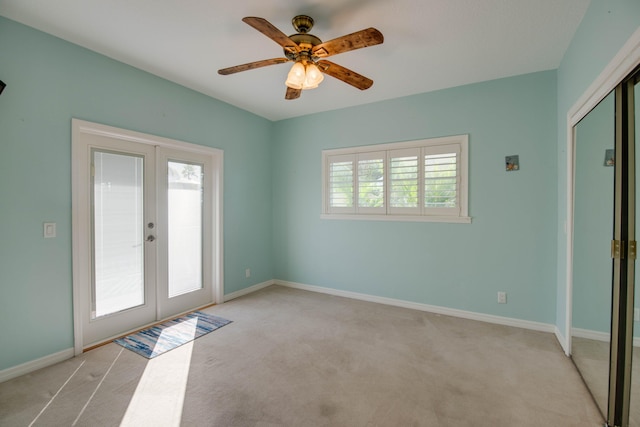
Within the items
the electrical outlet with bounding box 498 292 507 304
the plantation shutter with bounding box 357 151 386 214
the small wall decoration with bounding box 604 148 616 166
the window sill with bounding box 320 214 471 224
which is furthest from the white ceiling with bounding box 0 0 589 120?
the electrical outlet with bounding box 498 292 507 304

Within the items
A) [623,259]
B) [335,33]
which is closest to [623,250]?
[623,259]

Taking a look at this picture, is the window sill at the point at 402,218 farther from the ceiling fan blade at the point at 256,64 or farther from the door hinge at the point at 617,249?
the ceiling fan blade at the point at 256,64

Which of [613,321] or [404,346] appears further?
A: [404,346]

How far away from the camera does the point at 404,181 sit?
147 inches

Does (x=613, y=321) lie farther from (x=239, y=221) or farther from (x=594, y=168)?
(x=239, y=221)

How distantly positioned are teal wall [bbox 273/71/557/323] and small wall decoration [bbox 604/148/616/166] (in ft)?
4.33

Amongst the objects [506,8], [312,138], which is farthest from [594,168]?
[312,138]

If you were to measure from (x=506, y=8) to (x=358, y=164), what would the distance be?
231cm

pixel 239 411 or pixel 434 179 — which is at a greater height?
pixel 434 179

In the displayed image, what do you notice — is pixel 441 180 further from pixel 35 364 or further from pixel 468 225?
pixel 35 364

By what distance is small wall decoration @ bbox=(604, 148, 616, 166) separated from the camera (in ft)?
5.54

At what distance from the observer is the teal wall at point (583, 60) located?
1.55 metres

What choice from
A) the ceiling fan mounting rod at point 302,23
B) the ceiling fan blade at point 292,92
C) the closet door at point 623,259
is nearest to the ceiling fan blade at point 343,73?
the ceiling fan mounting rod at point 302,23

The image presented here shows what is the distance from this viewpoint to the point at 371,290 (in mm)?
4016
